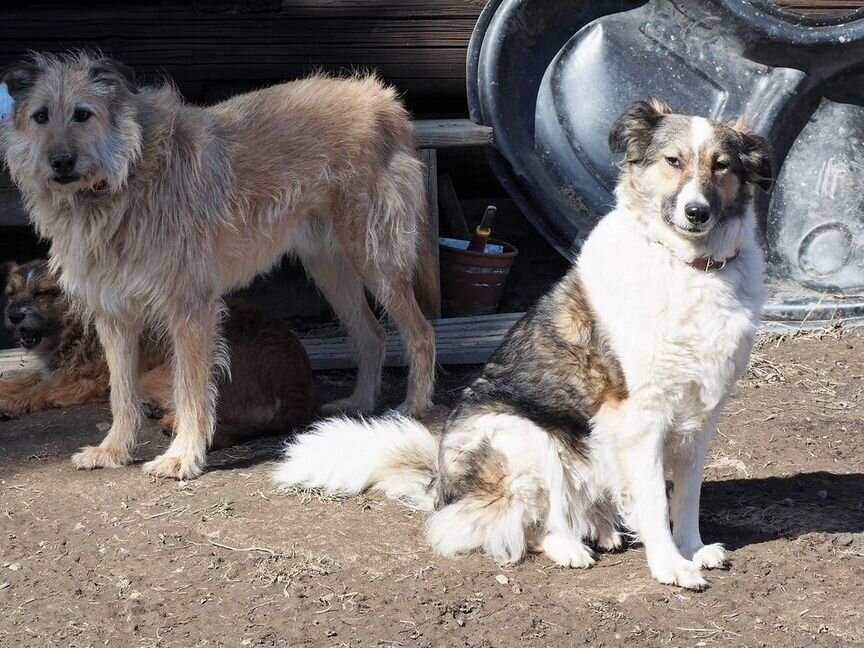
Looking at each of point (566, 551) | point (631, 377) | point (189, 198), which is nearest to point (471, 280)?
point (189, 198)

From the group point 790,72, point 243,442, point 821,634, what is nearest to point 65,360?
point 243,442

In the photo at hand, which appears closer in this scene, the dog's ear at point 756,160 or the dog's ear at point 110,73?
the dog's ear at point 756,160

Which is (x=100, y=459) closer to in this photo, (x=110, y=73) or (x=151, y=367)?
(x=151, y=367)

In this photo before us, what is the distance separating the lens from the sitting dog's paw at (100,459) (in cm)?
488

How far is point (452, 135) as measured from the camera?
21.5 feet

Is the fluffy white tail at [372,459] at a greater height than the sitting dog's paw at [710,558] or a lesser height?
lesser

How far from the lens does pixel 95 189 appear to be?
15.2ft

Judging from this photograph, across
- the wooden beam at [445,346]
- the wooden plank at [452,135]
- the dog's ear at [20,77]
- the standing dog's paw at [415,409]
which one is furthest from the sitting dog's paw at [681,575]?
the wooden plank at [452,135]

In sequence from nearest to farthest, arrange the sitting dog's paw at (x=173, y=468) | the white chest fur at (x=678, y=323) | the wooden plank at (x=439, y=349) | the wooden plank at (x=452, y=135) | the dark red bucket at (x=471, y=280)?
the white chest fur at (x=678, y=323) < the sitting dog's paw at (x=173, y=468) < the wooden plank at (x=439, y=349) < the wooden plank at (x=452, y=135) < the dark red bucket at (x=471, y=280)

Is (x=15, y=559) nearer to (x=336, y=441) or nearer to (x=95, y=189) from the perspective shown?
(x=336, y=441)

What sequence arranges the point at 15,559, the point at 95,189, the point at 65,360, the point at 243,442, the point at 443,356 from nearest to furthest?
the point at 15,559
the point at 95,189
the point at 243,442
the point at 65,360
the point at 443,356

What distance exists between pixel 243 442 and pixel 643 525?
2.40 m

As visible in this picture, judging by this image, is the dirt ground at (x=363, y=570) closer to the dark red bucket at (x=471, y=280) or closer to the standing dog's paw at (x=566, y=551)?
the standing dog's paw at (x=566, y=551)

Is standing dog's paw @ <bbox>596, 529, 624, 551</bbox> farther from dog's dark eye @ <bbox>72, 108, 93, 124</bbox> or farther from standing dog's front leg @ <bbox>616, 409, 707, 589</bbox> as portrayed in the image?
dog's dark eye @ <bbox>72, 108, 93, 124</bbox>
